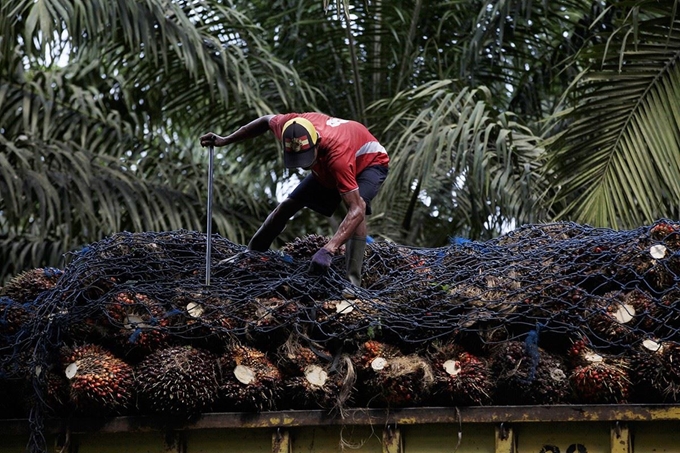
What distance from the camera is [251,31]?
31.5ft

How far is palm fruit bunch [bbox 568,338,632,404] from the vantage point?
4555 millimetres

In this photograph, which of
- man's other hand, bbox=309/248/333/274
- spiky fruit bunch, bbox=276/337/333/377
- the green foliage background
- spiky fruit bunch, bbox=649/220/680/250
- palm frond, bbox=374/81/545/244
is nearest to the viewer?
spiky fruit bunch, bbox=276/337/333/377

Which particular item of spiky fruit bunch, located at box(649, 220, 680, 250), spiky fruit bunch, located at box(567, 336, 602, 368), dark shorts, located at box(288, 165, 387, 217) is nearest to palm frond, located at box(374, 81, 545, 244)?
dark shorts, located at box(288, 165, 387, 217)

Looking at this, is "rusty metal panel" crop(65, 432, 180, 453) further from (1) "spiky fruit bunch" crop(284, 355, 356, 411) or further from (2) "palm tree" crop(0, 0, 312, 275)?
(2) "palm tree" crop(0, 0, 312, 275)

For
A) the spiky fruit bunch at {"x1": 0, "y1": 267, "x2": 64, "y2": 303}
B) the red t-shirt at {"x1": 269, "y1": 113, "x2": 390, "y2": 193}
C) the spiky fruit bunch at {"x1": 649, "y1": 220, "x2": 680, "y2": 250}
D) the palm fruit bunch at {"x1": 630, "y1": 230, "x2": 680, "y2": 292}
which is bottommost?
the spiky fruit bunch at {"x1": 0, "y1": 267, "x2": 64, "y2": 303}

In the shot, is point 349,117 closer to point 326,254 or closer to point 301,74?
point 301,74

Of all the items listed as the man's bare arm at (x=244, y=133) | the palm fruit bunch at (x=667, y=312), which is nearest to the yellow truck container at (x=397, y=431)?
the palm fruit bunch at (x=667, y=312)

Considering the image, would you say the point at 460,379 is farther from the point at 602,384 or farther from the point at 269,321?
the point at 269,321

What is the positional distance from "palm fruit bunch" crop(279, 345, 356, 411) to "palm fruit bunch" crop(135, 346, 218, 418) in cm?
35

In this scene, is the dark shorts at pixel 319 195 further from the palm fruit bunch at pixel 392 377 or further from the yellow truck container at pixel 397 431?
the yellow truck container at pixel 397 431

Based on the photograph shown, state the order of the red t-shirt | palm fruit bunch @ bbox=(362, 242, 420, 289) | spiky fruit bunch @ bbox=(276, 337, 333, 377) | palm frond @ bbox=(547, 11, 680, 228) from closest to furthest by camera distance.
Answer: spiky fruit bunch @ bbox=(276, 337, 333, 377) → the red t-shirt → palm fruit bunch @ bbox=(362, 242, 420, 289) → palm frond @ bbox=(547, 11, 680, 228)

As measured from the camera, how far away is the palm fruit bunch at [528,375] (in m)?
4.59

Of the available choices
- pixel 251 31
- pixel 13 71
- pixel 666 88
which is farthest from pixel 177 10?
pixel 666 88

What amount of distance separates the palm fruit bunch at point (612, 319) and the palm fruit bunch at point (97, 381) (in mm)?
2160
